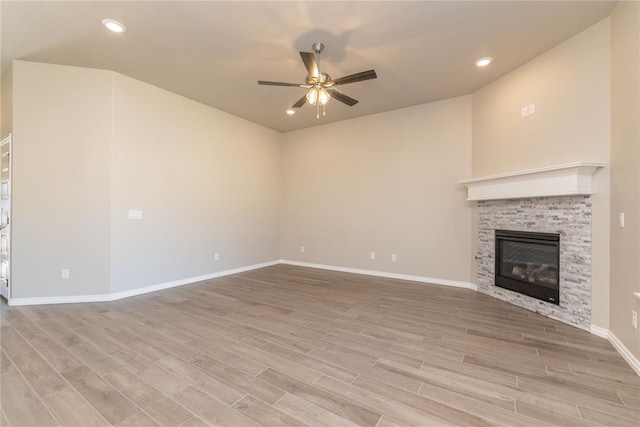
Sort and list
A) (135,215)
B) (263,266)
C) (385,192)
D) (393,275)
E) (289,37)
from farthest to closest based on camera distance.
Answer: (263,266) → (385,192) → (393,275) → (135,215) → (289,37)

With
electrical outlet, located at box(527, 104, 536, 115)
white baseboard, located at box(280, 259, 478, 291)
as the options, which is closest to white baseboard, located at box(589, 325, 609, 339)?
white baseboard, located at box(280, 259, 478, 291)

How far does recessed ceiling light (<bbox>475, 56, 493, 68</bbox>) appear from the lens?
10.8 feet

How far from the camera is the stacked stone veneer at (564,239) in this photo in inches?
110

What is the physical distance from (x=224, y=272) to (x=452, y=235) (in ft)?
13.8

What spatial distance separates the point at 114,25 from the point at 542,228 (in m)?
5.27

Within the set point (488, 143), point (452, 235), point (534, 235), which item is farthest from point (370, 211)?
point (534, 235)

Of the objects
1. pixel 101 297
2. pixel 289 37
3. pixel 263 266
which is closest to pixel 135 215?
pixel 101 297

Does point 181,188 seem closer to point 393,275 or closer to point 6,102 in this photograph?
point 6,102

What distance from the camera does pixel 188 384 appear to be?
1895 millimetres

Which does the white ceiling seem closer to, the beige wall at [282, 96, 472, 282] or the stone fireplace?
the beige wall at [282, 96, 472, 282]

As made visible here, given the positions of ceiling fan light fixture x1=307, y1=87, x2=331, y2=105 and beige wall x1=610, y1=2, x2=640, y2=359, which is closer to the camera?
beige wall x1=610, y1=2, x2=640, y2=359

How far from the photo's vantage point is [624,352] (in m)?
2.27

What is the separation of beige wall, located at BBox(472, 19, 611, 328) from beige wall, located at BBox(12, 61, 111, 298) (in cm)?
547

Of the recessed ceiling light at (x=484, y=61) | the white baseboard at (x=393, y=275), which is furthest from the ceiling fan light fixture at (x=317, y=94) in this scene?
the white baseboard at (x=393, y=275)
